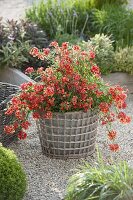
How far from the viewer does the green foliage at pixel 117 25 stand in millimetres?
8016

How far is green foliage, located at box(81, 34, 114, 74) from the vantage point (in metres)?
7.30

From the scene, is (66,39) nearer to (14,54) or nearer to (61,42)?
(61,42)

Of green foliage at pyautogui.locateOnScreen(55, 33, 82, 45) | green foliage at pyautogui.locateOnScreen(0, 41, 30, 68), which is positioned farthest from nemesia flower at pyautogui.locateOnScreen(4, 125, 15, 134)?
green foliage at pyautogui.locateOnScreen(55, 33, 82, 45)

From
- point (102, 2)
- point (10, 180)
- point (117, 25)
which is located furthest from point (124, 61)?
point (10, 180)

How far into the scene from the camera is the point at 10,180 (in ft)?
14.4

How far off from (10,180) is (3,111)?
44.3 inches

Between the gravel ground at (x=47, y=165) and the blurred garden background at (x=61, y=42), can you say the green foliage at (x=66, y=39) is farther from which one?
the gravel ground at (x=47, y=165)

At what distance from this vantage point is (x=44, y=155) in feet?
18.2

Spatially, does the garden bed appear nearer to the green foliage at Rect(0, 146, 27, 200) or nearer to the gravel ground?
the gravel ground

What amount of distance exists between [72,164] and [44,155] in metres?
0.33

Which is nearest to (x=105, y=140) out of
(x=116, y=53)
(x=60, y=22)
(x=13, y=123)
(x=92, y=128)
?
(x=92, y=128)

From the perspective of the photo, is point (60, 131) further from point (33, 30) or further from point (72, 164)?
point (33, 30)

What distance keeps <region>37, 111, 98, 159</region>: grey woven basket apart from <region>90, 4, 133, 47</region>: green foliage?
2713 millimetres

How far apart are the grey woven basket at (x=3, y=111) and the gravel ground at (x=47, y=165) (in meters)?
0.15
